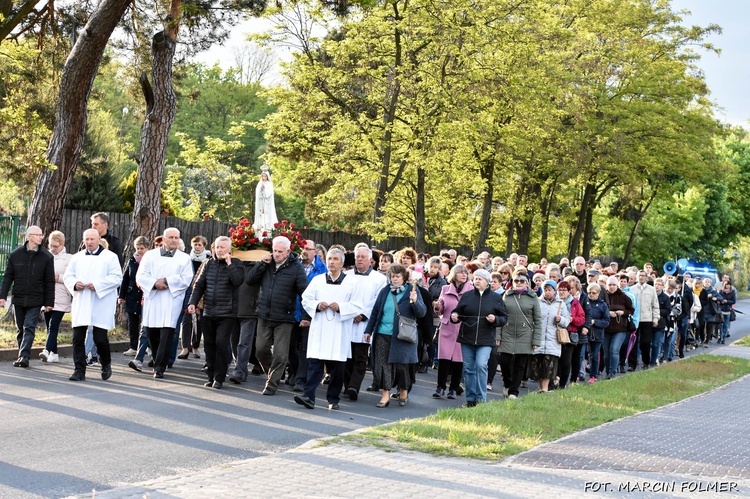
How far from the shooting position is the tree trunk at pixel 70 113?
18.7m

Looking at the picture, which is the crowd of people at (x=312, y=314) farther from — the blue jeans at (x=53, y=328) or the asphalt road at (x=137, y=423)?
the asphalt road at (x=137, y=423)

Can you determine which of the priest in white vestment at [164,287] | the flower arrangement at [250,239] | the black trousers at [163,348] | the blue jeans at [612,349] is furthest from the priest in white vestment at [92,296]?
the blue jeans at [612,349]

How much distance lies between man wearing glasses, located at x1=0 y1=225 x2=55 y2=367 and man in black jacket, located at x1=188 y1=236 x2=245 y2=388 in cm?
236

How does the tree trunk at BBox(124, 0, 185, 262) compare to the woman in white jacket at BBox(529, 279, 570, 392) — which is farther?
the tree trunk at BBox(124, 0, 185, 262)

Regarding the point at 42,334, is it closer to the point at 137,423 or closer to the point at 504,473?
the point at 137,423

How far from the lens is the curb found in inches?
606

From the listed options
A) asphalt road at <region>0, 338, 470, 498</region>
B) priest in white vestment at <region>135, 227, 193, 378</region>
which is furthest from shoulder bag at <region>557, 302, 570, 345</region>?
priest in white vestment at <region>135, 227, 193, 378</region>

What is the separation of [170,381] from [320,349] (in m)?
2.65

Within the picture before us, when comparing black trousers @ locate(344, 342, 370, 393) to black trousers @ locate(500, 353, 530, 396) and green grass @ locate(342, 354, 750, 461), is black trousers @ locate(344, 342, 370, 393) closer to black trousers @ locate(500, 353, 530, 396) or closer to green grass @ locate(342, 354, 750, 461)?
green grass @ locate(342, 354, 750, 461)

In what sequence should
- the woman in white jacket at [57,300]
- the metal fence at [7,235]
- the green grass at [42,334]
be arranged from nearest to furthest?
the woman in white jacket at [57,300] < the green grass at [42,334] < the metal fence at [7,235]

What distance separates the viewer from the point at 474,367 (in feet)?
44.8

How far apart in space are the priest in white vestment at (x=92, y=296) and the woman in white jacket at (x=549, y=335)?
5992 mm

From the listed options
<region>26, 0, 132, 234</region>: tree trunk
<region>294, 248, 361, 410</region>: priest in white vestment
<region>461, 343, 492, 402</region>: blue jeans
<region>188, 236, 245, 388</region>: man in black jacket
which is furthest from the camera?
<region>26, 0, 132, 234</region>: tree trunk

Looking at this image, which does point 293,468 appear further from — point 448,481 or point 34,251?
point 34,251
